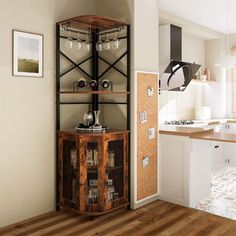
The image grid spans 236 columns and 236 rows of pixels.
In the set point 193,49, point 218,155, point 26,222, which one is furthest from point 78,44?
point 218,155

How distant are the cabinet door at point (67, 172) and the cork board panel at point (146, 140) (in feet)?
2.49

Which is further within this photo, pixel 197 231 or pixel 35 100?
pixel 35 100

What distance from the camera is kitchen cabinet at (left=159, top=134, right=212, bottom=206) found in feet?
11.7

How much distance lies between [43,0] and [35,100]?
108cm

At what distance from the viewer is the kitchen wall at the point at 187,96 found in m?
5.39

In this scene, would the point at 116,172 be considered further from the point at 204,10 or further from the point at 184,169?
the point at 204,10

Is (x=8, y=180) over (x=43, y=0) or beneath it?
beneath

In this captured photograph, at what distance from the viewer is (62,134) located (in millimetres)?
3352

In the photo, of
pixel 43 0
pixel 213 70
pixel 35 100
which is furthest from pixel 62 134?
pixel 213 70

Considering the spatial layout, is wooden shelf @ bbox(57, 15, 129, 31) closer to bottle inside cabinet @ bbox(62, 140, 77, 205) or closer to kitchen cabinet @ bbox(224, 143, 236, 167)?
bottle inside cabinet @ bbox(62, 140, 77, 205)

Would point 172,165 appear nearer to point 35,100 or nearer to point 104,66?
point 104,66

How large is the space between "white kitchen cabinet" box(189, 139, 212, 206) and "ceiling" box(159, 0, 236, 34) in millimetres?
2007

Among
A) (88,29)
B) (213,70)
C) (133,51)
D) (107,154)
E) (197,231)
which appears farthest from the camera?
(213,70)

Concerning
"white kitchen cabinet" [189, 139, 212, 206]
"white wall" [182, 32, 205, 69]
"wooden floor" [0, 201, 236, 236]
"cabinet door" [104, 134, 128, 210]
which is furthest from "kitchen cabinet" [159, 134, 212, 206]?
"white wall" [182, 32, 205, 69]
